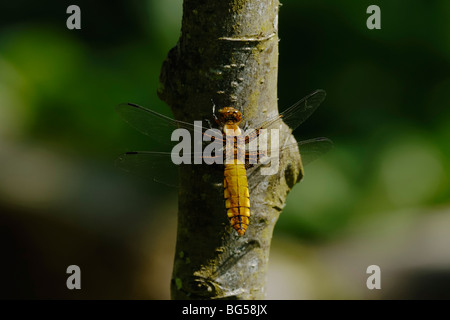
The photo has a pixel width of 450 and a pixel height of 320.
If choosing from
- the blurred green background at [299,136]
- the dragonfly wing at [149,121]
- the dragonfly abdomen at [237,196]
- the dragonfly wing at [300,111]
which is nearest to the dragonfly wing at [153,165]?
the dragonfly wing at [149,121]

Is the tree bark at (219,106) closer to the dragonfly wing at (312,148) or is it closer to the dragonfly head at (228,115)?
the dragonfly head at (228,115)

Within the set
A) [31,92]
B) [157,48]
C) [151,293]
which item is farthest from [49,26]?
[151,293]

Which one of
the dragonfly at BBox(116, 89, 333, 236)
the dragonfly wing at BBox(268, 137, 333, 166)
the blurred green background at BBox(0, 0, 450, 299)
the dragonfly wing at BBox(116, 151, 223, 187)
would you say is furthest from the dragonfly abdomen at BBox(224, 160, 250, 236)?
the blurred green background at BBox(0, 0, 450, 299)

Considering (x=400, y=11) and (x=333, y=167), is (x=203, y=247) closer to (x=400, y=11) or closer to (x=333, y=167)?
(x=333, y=167)

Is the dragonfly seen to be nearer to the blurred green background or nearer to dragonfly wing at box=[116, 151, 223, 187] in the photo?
dragonfly wing at box=[116, 151, 223, 187]


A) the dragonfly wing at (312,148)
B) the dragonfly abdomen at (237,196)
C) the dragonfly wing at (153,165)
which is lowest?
the dragonfly abdomen at (237,196)

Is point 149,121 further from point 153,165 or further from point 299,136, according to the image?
point 299,136
